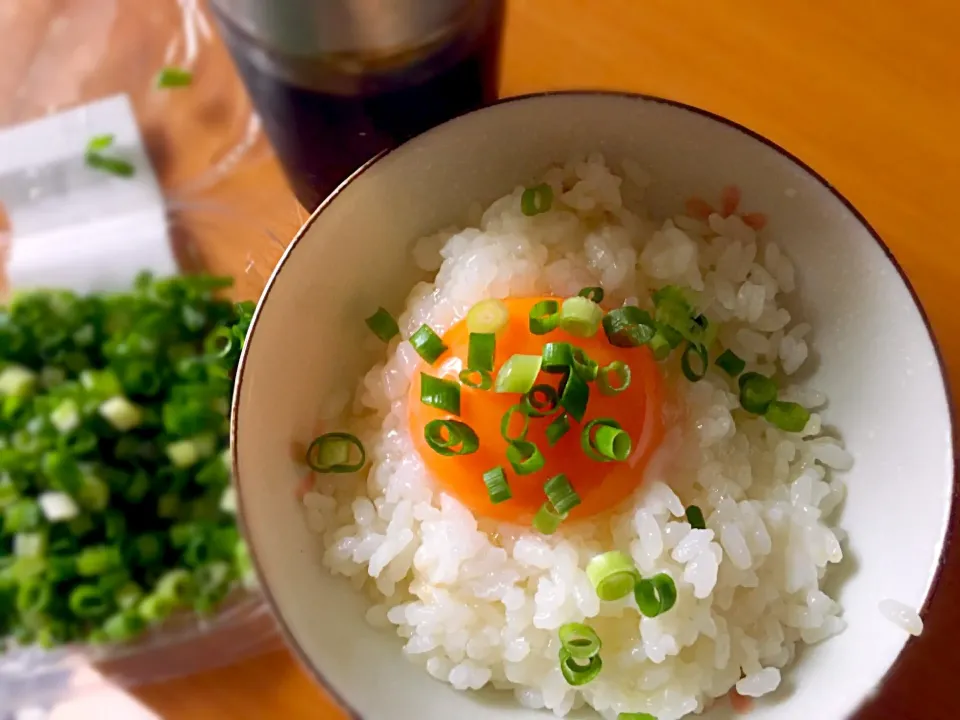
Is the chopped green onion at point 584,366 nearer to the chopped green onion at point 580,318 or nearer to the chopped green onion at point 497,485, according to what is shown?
the chopped green onion at point 580,318

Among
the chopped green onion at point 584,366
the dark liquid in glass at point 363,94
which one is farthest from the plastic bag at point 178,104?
the chopped green onion at point 584,366

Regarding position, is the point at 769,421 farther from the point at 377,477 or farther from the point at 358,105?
the point at 358,105

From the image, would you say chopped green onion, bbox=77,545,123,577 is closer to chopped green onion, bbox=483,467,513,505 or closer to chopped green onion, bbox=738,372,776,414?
chopped green onion, bbox=483,467,513,505

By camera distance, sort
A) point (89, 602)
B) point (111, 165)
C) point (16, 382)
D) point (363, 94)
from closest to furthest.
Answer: point (363, 94)
point (89, 602)
point (16, 382)
point (111, 165)

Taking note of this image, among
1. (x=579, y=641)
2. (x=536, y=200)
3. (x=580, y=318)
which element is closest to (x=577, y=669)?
(x=579, y=641)

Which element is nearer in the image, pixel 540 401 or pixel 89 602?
pixel 540 401

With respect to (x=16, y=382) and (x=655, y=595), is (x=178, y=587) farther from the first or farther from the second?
(x=655, y=595)

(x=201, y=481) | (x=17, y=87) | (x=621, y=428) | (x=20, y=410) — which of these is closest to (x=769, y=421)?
(x=621, y=428)
